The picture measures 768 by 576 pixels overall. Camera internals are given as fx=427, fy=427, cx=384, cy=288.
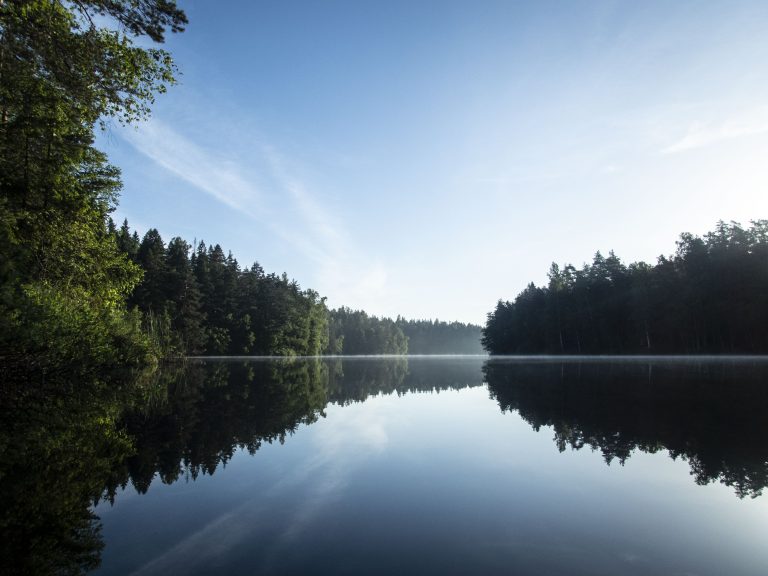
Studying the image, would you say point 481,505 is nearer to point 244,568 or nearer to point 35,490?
point 244,568

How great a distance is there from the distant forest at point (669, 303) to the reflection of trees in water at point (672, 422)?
5243cm

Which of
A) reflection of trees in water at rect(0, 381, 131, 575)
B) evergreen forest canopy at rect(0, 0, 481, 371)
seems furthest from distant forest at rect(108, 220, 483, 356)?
reflection of trees in water at rect(0, 381, 131, 575)

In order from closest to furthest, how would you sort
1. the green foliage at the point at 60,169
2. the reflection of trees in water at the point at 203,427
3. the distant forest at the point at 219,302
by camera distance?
the reflection of trees in water at the point at 203,427 → the green foliage at the point at 60,169 → the distant forest at the point at 219,302

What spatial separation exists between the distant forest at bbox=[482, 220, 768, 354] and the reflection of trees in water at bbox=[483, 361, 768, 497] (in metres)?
52.4

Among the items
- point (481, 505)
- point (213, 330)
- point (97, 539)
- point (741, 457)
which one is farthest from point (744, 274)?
point (213, 330)

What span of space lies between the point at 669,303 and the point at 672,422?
65897 mm

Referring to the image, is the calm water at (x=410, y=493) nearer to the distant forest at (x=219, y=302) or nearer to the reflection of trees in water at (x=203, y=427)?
the reflection of trees in water at (x=203, y=427)

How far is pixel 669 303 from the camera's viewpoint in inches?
2574

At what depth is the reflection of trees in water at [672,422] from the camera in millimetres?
6906

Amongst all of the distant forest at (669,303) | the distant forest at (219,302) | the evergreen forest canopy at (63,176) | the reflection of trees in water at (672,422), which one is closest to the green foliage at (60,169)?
the evergreen forest canopy at (63,176)

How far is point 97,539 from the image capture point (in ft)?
14.4

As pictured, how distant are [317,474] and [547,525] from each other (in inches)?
142

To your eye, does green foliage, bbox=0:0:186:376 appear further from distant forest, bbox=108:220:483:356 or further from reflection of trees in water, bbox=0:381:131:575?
distant forest, bbox=108:220:483:356

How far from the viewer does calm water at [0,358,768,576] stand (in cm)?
394
